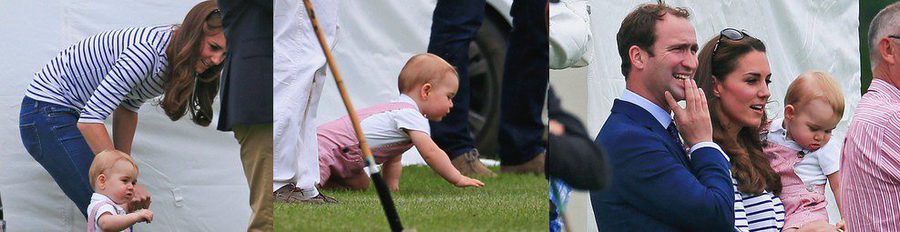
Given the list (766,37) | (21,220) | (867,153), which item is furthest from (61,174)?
(867,153)

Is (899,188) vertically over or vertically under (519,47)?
under

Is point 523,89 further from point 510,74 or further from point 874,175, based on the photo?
point 874,175

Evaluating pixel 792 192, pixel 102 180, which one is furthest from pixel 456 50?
pixel 102 180

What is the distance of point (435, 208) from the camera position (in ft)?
8.41

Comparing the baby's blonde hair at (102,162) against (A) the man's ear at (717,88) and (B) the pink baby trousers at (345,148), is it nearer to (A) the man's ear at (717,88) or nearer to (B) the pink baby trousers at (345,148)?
(B) the pink baby trousers at (345,148)

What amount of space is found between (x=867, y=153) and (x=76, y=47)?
6.06ft

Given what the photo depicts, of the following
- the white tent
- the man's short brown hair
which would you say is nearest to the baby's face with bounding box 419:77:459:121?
the man's short brown hair

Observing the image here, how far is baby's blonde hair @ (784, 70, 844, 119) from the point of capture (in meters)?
3.05

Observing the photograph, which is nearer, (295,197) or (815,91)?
(295,197)

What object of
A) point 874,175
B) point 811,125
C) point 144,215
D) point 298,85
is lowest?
point 144,215

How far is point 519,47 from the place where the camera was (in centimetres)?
253

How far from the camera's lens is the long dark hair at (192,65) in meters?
3.12

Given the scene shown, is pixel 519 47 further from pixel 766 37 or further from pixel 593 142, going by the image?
pixel 766 37

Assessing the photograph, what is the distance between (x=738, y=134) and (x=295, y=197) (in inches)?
36.3
